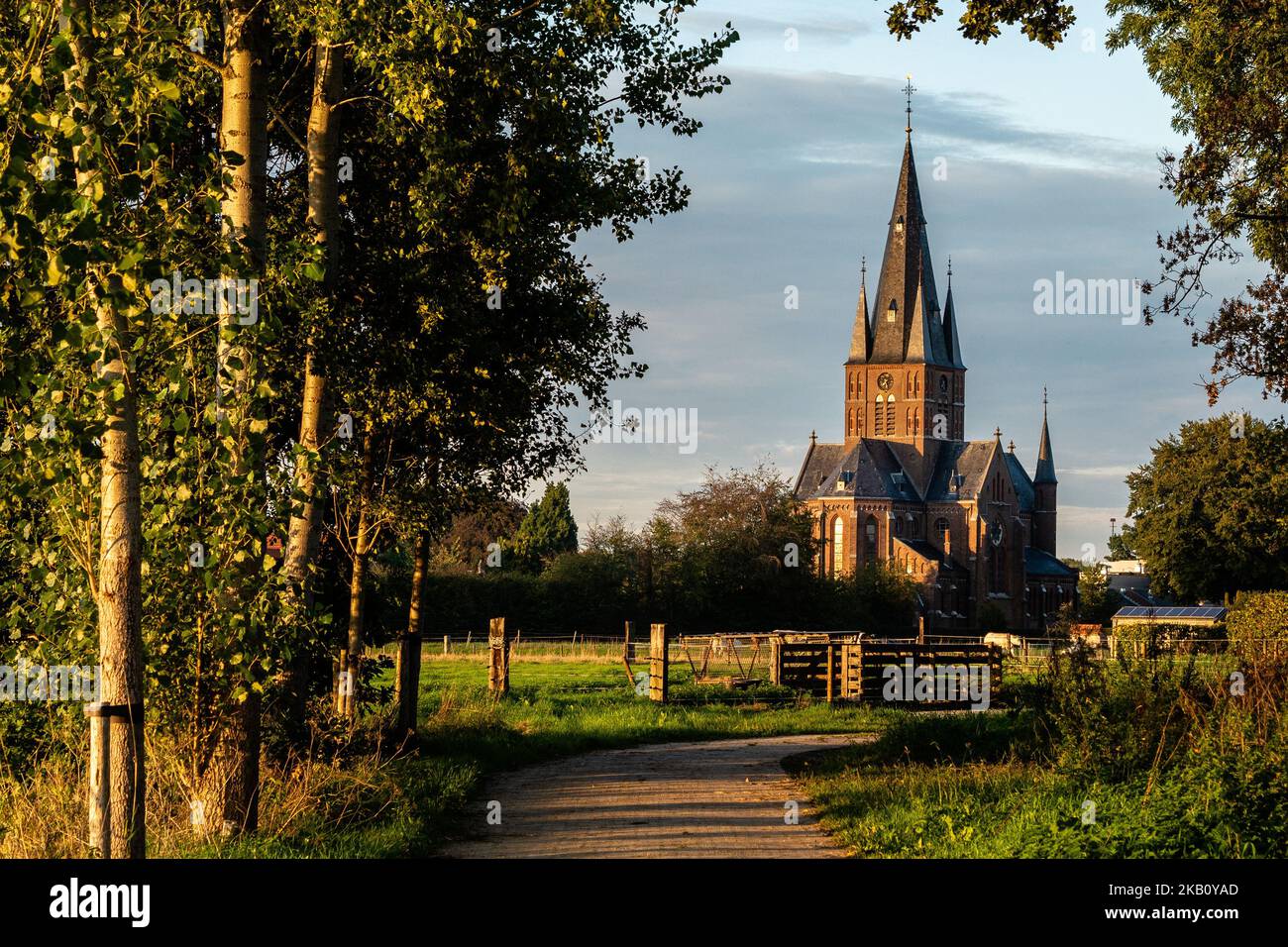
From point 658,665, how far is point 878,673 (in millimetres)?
5529

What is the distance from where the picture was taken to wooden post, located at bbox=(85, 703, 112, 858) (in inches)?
294

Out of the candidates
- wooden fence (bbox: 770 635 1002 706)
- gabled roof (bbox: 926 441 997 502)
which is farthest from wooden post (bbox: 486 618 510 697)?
gabled roof (bbox: 926 441 997 502)

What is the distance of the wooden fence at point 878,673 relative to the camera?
31.0 m

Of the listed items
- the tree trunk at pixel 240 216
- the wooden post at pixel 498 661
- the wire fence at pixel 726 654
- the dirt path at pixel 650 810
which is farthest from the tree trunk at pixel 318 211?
the wooden post at pixel 498 661

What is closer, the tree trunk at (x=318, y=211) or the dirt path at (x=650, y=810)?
the dirt path at (x=650, y=810)

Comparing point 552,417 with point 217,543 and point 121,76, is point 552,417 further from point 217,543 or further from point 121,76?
point 121,76

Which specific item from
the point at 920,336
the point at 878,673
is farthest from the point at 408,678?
the point at 920,336

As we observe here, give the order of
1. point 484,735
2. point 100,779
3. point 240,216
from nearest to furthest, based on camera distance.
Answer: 1. point 100,779
2. point 240,216
3. point 484,735

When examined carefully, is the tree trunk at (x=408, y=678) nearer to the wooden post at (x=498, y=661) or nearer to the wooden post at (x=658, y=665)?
the wooden post at (x=658, y=665)

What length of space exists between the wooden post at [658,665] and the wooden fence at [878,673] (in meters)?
3.66

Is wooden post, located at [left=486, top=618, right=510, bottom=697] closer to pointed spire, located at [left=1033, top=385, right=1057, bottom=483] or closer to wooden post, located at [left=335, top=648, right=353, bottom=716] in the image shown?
wooden post, located at [left=335, top=648, right=353, bottom=716]

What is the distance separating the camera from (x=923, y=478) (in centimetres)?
12531

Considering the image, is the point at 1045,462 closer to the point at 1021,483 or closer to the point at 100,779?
the point at 1021,483
